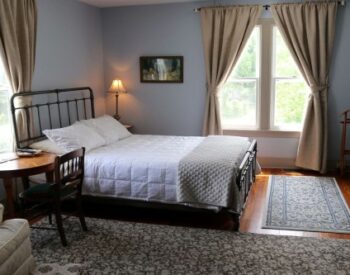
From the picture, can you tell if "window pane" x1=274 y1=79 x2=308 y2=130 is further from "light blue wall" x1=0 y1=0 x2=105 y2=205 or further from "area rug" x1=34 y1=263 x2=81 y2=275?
"area rug" x1=34 y1=263 x2=81 y2=275

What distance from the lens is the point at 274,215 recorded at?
3.79 m

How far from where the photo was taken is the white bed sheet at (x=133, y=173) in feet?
11.6

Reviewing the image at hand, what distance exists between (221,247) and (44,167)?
1.66 m

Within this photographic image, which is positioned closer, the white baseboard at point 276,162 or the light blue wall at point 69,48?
the light blue wall at point 69,48

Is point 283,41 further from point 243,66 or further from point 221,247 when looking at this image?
point 221,247

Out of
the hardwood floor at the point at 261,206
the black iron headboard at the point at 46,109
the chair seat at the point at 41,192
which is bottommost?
the hardwood floor at the point at 261,206

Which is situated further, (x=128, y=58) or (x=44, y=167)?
(x=128, y=58)

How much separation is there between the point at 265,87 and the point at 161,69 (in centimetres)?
158

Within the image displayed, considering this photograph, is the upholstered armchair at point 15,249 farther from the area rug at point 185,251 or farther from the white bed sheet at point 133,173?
the white bed sheet at point 133,173

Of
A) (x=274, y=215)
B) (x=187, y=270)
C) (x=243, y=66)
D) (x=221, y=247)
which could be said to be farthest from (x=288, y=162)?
(x=187, y=270)

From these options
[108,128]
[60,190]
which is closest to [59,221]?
[60,190]

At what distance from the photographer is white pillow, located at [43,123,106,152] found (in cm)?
400

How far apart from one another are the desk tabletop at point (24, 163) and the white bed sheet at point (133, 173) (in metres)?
0.46

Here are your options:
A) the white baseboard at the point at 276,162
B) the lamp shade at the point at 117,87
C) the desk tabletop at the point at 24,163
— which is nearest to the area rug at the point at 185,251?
the desk tabletop at the point at 24,163
